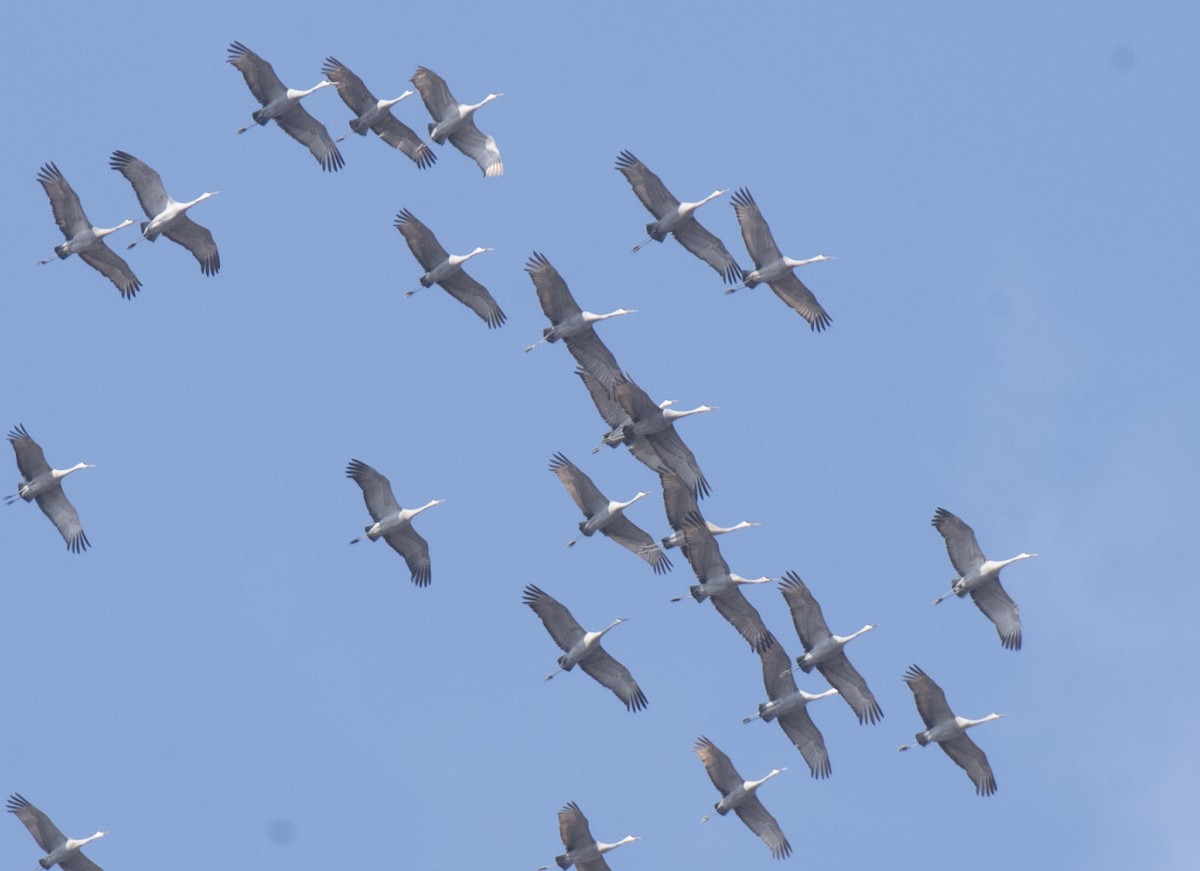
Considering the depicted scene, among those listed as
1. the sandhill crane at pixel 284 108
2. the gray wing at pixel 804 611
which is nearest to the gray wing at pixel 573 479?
the gray wing at pixel 804 611

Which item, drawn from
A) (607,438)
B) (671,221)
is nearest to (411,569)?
(607,438)

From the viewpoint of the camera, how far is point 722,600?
73.9 metres

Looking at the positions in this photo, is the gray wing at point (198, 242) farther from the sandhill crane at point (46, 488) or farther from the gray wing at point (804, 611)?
the gray wing at point (804, 611)

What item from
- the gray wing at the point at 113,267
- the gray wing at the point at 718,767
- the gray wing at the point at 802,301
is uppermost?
the gray wing at the point at 802,301

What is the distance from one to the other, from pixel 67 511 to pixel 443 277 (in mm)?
11221

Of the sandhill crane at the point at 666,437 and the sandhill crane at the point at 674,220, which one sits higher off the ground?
the sandhill crane at the point at 674,220

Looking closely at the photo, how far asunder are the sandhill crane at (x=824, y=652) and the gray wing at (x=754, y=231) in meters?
8.45

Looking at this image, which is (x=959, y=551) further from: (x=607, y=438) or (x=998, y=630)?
(x=607, y=438)

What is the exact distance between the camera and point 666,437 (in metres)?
74.5

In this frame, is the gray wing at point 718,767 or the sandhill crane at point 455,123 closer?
the gray wing at point 718,767

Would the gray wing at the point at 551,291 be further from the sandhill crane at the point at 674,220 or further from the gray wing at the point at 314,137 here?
the gray wing at the point at 314,137

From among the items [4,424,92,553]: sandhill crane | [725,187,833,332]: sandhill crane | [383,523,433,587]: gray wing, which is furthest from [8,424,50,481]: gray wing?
[725,187,833,332]: sandhill crane

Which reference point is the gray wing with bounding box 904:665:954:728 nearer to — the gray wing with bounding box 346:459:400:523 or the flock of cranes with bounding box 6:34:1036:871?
the flock of cranes with bounding box 6:34:1036:871

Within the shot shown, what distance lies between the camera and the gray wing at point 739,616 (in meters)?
73.9
